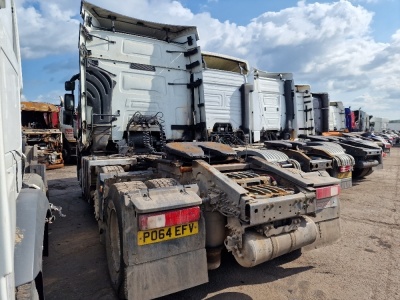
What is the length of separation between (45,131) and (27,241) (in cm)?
1183

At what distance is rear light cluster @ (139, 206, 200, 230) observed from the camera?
7.43 feet

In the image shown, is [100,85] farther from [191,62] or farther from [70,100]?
[191,62]

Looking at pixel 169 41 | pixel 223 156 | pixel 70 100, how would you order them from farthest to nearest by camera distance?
pixel 169 41, pixel 70 100, pixel 223 156

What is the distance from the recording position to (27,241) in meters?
1.72

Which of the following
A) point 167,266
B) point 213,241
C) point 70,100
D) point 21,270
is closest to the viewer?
point 21,270

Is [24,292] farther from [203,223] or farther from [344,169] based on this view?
[344,169]

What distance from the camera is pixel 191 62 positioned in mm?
6102

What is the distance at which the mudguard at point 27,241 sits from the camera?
1.56m

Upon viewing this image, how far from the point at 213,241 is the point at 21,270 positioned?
64.5 inches

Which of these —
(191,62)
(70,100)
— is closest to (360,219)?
(191,62)

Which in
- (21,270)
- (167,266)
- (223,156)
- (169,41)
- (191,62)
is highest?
(169,41)

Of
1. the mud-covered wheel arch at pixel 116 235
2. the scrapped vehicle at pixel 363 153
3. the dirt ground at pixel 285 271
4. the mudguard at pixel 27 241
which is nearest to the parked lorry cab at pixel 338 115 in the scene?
the scrapped vehicle at pixel 363 153

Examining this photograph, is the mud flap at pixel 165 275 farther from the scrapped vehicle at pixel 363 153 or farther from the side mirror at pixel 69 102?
the scrapped vehicle at pixel 363 153

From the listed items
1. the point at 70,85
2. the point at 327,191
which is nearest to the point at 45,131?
the point at 70,85
